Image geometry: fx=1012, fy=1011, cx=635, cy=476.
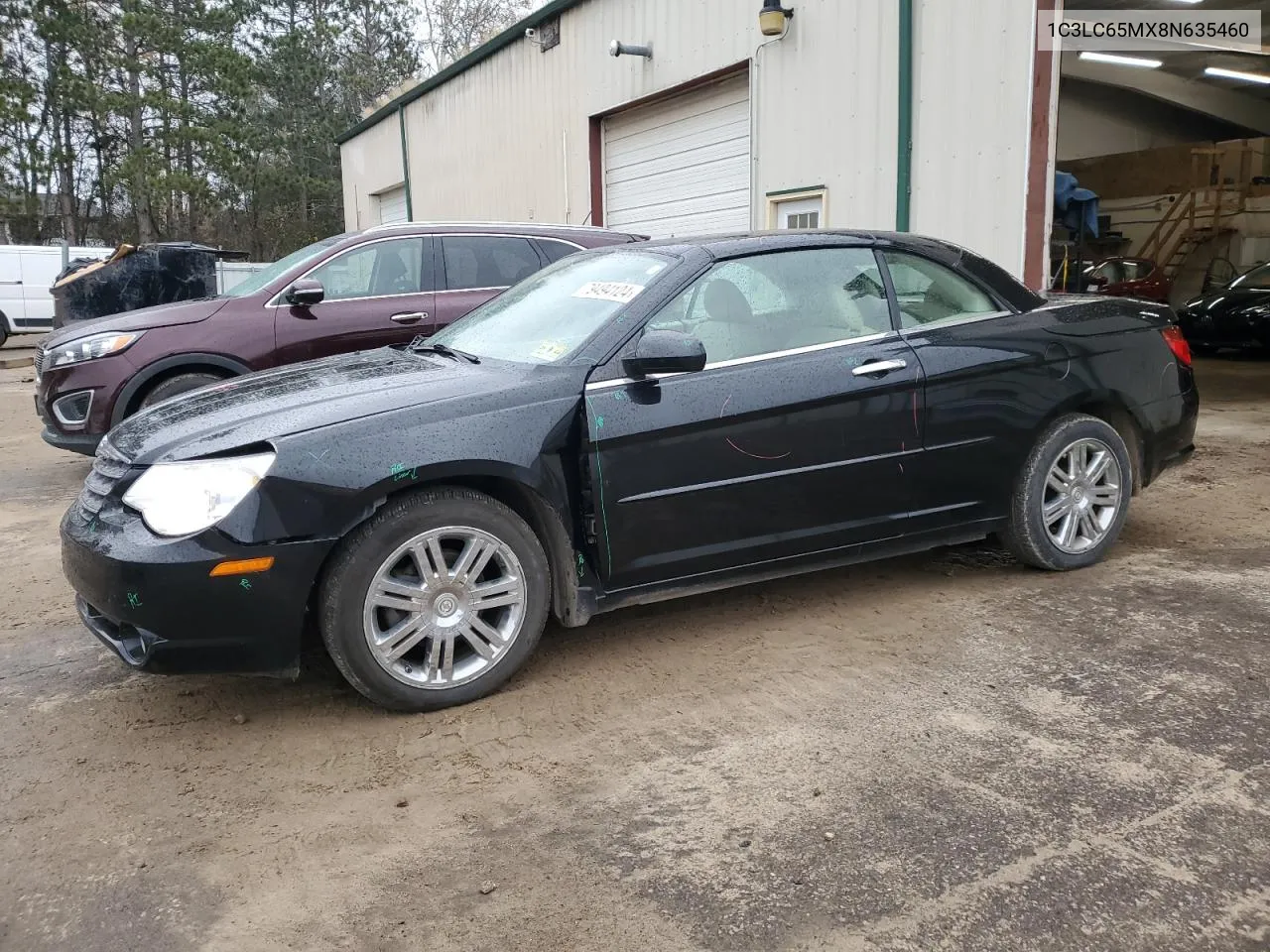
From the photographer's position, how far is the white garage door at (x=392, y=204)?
2227cm

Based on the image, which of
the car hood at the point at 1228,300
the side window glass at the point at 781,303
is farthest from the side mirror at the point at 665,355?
the car hood at the point at 1228,300

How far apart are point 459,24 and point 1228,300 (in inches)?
1283

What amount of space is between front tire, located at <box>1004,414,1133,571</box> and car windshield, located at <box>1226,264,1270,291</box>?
12.0 meters

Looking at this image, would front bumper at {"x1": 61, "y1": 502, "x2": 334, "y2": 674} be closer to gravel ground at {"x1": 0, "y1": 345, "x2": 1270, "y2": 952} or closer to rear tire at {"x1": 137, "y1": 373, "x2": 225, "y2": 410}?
gravel ground at {"x1": 0, "y1": 345, "x2": 1270, "y2": 952}

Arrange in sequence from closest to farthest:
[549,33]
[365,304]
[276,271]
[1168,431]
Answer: [1168,431], [365,304], [276,271], [549,33]

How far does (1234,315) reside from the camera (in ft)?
46.7

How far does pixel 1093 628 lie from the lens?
4023mm

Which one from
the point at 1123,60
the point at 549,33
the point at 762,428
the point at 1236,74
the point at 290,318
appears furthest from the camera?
the point at 1236,74

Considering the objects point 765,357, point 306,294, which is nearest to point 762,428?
point 765,357

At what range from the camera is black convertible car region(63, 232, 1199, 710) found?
3184 mm

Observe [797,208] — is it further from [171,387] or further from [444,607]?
[444,607]

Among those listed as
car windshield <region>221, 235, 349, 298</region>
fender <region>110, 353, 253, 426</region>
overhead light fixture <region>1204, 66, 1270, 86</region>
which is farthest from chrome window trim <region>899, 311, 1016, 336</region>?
overhead light fixture <region>1204, 66, 1270, 86</region>

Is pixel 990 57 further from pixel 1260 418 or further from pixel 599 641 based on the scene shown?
pixel 599 641

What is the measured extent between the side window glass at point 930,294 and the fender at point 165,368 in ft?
14.0
